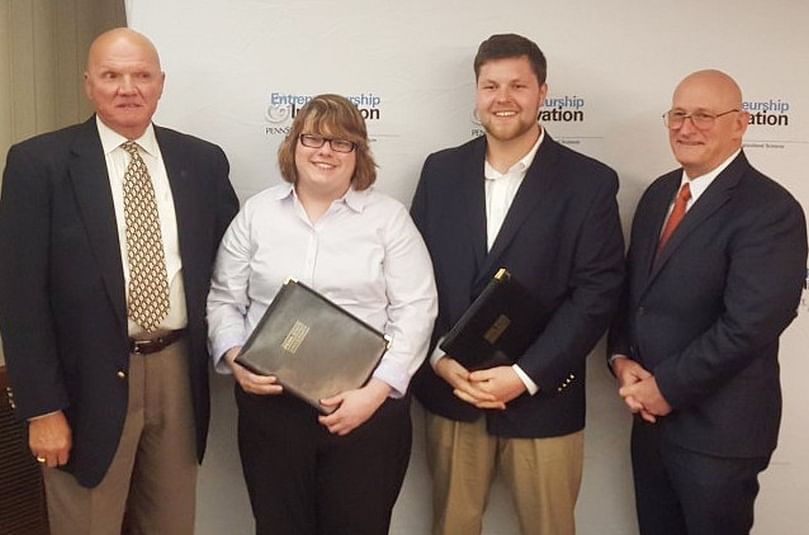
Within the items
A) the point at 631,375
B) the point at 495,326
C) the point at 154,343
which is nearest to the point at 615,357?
the point at 631,375

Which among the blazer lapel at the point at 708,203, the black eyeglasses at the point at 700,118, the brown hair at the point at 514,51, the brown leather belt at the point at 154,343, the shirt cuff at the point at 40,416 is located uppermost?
the brown hair at the point at 514,51

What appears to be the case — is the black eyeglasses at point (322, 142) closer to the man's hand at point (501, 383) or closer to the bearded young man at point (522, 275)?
the bearded young man at point (522, 275)

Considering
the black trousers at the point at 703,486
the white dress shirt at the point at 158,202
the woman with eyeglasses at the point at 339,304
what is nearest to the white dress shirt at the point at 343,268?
the woman with eyeglasses at the point at 339,304

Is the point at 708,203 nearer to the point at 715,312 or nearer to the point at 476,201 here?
the point at 715,312

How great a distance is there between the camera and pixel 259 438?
2016 mm

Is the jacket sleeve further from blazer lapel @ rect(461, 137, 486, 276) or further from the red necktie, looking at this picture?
the red necktie

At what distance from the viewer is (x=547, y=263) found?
210 centimetres

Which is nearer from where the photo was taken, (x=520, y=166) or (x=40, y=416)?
(x=40, y=416)

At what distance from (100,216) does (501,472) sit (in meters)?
1.36

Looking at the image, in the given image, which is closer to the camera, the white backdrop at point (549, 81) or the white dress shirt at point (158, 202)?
the white dress shirt at point (158, 202)

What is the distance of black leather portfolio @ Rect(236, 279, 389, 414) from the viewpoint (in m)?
1.88

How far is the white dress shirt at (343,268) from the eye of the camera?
6.49 ft

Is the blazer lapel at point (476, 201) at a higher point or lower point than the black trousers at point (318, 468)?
higher

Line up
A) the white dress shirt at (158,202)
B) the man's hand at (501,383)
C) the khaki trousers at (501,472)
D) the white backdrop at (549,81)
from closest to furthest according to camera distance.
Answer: the white dress shirt at (158,202), the man's hand at (501,383), the khaki trousers at (501,472), the white backdrop at (549,81)
